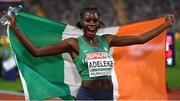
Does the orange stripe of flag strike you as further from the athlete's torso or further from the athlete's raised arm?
the athlete's raised arm

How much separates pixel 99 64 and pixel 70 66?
4.75ft

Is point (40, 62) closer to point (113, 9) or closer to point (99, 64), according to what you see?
point (99, 64)

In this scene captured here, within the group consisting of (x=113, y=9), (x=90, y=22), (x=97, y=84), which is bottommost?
(x=97, y=84)

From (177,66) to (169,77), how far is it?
81.0 inches

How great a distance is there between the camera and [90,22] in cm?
416

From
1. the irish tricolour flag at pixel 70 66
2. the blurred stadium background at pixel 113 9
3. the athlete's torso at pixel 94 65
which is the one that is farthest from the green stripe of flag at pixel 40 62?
the blurred stadium background at pixel 113 9

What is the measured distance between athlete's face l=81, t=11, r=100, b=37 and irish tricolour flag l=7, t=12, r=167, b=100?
1.10 meters

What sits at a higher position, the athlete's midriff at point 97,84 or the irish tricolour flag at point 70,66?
the irish tricolour flag at point 70,66

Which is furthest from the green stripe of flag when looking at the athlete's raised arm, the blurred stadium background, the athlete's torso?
the blurred stadium background

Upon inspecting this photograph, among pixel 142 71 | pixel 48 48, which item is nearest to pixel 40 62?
pixel 48 48

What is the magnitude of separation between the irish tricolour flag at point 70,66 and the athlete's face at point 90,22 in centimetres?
110

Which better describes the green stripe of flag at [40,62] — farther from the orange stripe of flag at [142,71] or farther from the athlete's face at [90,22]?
the athlete's face at [90,22]

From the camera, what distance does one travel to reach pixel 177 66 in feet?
46.6

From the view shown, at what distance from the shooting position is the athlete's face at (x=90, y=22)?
4.16 meters
